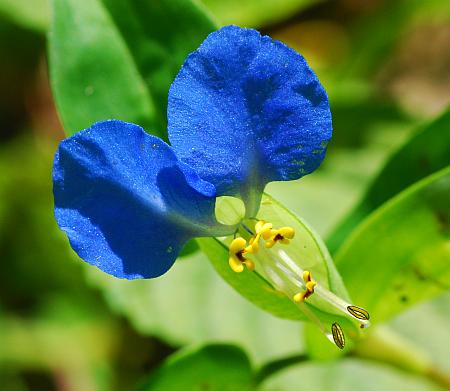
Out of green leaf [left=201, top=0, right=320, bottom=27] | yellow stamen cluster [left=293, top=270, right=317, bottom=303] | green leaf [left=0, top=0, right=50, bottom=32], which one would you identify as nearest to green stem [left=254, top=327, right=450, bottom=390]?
yellow stamen cluster [left=293, top=270, right=317, bottom=303]

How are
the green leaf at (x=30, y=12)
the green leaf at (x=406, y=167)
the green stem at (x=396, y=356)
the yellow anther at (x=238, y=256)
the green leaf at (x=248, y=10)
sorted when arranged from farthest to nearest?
the green leaf at (x=248, y=10), the green leaf at (x=30, y=12), the green stem at (x=396, y=356), the green leaf at (x=406, y=167), the yellow anther at (x=238, y=256)

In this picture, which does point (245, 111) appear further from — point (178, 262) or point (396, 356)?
point (178, 262)

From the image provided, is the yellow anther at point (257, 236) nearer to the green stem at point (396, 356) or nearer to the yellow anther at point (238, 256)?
the yellow anther at point (238, 256)

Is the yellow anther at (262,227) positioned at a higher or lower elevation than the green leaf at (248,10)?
higher

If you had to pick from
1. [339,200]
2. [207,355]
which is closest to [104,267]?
[207,355]

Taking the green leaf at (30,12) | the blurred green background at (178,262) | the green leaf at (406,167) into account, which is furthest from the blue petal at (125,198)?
the green leaf at (30,12)

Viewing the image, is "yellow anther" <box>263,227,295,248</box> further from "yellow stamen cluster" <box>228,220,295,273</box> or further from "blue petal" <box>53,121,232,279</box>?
"blue petal" <box>53,121,232,279</box>

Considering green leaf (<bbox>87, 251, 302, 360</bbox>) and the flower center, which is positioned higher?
the flower center
